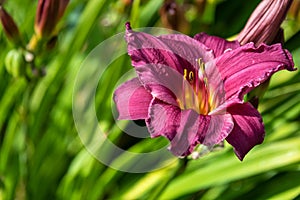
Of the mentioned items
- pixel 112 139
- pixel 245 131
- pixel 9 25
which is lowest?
pixel 112 139

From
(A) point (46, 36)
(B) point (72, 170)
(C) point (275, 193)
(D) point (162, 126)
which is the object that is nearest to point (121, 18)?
(A) point (46, 36)

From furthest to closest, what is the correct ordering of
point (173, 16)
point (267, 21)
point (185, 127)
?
1. point (173, 16)
2. point (267, 21)
3. point (185, 127)

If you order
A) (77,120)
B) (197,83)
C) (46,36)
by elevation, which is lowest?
(77,120)

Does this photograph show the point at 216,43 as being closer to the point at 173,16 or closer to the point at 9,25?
the point at 173,16

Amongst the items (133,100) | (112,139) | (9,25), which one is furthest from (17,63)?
(133,100)

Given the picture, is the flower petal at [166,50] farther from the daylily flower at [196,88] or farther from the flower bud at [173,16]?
the flower bud at [173,16]

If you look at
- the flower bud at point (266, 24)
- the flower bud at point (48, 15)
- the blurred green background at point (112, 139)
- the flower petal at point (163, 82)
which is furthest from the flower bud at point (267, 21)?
the flower bud at point (48, 15)

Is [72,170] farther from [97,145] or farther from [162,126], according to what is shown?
[162,126]
